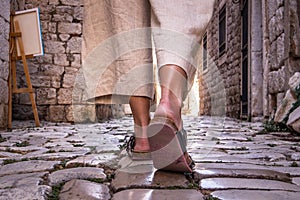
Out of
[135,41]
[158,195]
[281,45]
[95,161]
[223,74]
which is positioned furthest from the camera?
[223,74]

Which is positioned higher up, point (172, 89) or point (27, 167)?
point (172, 89)

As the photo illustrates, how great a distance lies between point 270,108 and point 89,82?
380cm

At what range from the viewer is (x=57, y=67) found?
582 centimetres

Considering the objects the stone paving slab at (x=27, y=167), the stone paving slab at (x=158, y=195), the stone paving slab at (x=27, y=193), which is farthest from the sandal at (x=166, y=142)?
the stone paving slab at (x=27, y=167)

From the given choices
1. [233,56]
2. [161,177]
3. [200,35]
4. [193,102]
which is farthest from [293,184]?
[193,102]

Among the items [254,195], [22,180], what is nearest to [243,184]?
[254,195]

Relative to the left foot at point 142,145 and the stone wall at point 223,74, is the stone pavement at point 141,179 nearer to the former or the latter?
the left foot at point 142,145

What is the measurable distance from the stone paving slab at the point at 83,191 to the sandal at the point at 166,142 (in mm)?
217

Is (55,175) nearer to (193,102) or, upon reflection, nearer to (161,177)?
(161,177)

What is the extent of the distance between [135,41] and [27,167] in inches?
28.5

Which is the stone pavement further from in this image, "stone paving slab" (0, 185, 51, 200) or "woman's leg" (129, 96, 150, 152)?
"woman's leg" (129, 96, 150, 152)

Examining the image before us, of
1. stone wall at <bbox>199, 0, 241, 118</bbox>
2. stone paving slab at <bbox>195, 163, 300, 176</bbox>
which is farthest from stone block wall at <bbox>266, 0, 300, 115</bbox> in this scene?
stone paving slab at <bbox>195, 163, 300, 176</bbox>

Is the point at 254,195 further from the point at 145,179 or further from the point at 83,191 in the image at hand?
the point at 83,191

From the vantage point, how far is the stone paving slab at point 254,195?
1.03 metres
